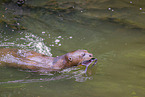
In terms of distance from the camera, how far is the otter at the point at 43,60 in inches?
160

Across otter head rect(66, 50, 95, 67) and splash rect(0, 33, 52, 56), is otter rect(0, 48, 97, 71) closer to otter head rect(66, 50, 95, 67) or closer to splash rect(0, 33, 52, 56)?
otter head rect(66, 50, 95, 67)

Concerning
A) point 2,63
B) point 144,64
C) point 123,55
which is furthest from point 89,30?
point 2,63

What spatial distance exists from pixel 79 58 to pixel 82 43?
1.20m

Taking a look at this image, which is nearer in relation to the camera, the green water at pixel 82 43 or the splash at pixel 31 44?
the green water at pixel 82 43

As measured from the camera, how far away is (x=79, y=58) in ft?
13.3

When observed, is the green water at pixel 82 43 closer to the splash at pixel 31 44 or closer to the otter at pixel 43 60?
the splash at pixel 31 44

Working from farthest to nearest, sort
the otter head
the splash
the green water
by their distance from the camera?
the splash
the otter head
the green water

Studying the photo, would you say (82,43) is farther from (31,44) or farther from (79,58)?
(31,44)

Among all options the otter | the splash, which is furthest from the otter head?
the splash

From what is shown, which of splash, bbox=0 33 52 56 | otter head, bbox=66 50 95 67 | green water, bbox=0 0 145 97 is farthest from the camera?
splash, bbox=0 33 52 56

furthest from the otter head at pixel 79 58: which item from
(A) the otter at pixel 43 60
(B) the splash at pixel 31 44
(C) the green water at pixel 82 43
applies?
(B) the splash at pixel 31 44

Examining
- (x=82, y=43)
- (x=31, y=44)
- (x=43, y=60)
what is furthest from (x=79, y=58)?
(x=31, y=44)

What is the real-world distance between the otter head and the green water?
0.20 meters

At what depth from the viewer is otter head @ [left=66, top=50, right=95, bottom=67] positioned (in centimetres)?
402
